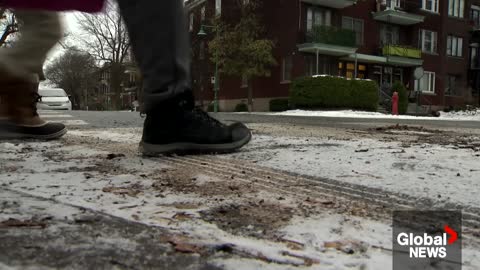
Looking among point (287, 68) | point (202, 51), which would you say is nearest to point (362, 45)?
point (287, 68)

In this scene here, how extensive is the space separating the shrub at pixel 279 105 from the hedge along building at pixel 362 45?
3.76 feet

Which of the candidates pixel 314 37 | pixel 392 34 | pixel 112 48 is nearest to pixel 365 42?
pixel 392 34

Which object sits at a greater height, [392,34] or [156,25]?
[392,34]

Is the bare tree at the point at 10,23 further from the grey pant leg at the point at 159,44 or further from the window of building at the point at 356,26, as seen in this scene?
the window of building at the point at 356,26

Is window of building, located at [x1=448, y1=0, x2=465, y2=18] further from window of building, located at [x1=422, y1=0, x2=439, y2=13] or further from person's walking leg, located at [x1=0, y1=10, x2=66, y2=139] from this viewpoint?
person's walking leg, located at [x1=0, y1=10, x2=66, y2=139]

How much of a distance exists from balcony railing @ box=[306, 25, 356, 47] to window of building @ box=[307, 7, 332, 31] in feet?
2.20

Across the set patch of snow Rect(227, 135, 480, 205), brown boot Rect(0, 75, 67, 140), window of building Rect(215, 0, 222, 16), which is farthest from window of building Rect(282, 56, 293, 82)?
brown boot Rect(0, 75, 67, 140)

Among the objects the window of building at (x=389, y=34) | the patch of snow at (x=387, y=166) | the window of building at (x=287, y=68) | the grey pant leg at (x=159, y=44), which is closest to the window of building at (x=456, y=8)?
the window of building at (x=389, y=34)

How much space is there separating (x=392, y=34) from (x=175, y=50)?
1076 inches

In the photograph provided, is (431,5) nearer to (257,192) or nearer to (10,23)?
(10,23)

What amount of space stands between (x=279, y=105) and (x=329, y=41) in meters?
4.25

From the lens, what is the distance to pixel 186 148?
2270 millimetres

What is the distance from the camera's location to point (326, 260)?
2.91ft

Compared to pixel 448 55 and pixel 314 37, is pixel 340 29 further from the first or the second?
pixel 448 55
